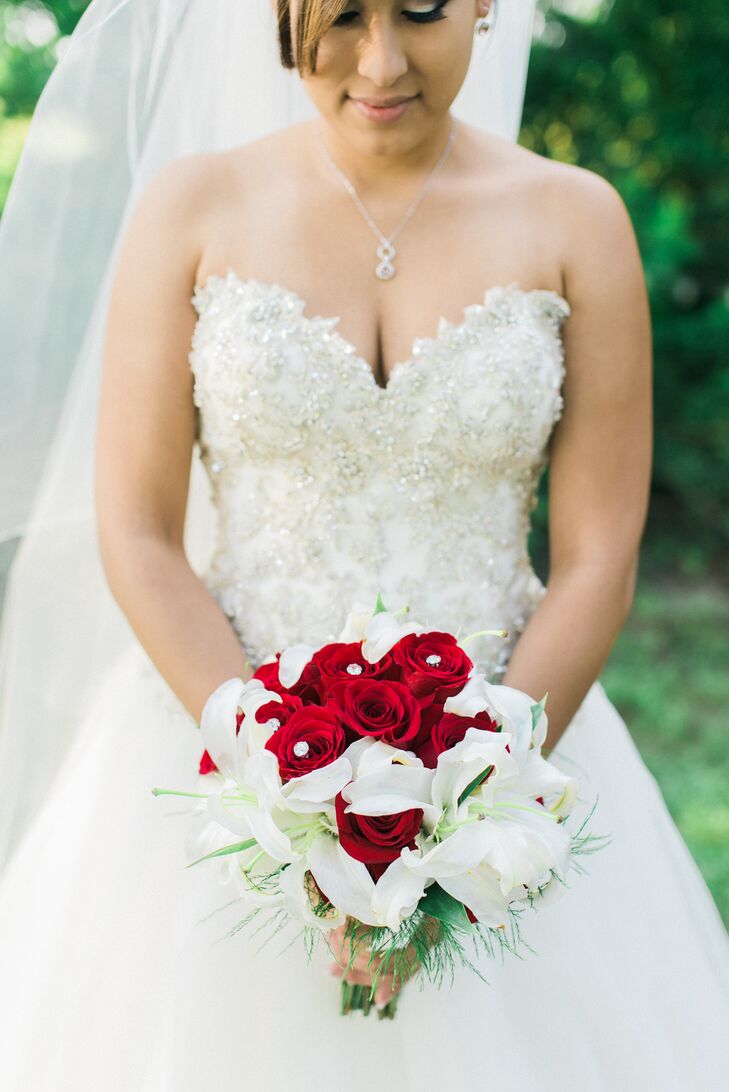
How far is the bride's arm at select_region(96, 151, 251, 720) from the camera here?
2016 millimetres

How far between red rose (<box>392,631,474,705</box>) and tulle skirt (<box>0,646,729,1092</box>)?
0.52 meters

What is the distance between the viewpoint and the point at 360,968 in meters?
1.71

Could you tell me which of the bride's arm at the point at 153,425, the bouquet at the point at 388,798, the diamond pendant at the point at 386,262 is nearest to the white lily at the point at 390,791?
the bouquet at the point at 388,798

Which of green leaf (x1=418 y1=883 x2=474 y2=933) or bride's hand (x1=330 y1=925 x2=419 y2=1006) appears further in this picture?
bride's hand (x1=330 y1=925 x2=419 y2=1006)

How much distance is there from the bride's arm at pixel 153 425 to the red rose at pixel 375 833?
63 centimetres

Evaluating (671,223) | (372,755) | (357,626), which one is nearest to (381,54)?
(357,626)

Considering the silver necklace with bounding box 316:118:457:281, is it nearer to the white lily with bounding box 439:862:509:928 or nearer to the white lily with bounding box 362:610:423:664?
the white lily with bounding box 362:610:423:664

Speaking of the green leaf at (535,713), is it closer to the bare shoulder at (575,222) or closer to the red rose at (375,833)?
the red rose at (375,833)

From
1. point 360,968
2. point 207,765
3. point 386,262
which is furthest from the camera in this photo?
point 386,262

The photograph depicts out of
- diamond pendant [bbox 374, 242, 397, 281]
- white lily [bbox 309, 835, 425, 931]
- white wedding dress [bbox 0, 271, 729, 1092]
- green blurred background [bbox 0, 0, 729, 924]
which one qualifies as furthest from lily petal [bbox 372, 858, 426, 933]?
green blurred background [bbox 0, 0, 729, 924]

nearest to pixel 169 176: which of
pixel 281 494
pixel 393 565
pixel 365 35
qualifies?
pixel 365 35

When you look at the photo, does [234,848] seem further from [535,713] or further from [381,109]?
[381,109]

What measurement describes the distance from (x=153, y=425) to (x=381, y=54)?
0.72 metres

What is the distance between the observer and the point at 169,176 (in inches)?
81.4
